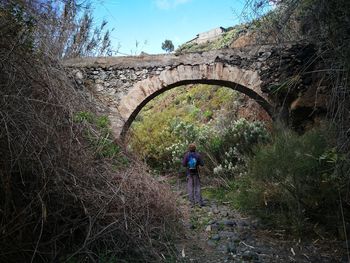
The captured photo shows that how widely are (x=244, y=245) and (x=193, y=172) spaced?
2.69 meters

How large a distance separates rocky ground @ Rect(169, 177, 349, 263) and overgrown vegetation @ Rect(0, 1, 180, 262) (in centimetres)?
82

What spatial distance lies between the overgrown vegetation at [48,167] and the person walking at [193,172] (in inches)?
130

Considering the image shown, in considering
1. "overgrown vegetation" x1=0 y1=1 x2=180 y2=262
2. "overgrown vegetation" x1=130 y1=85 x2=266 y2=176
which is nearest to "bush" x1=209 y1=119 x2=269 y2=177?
"overgrown vegetation" x1=130 y1=85 x2=266 y2=176

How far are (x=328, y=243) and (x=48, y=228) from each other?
3498 millimetres

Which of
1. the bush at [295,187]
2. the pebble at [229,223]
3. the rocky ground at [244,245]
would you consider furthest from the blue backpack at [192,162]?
the bush at [295,187]

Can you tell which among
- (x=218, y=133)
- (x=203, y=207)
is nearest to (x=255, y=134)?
(x=218, y=133)

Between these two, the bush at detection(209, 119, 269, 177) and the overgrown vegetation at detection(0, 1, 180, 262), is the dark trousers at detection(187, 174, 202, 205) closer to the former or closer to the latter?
the bush at detection(209, 119, 269, 177)

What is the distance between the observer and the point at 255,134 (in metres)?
9.48

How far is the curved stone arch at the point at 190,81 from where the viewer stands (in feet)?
32.3

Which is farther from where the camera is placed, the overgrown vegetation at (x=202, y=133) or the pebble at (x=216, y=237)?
the overgrown vegetation at (x=202, y=133)

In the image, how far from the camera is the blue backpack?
745 centimetres

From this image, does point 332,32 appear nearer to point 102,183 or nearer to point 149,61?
point 102,183

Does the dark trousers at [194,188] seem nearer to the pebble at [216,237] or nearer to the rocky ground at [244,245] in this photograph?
the rocky ground at [244,245]

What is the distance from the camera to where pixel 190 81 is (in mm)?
10094
